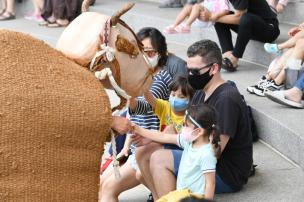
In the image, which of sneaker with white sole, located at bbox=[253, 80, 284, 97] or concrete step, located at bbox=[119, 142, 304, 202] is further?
sneaker with white sole, located at bbox=[253, 80, 284, 97]

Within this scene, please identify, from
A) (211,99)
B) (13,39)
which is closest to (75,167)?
(13,39)

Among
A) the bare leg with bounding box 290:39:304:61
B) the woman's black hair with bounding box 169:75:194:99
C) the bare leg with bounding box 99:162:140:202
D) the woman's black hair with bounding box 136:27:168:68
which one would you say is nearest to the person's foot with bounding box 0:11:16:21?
the bare leg with bounding box 290:39:304:61

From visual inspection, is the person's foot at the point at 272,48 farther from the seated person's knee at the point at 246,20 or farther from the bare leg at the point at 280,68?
the seated person's knee at the point at 246,20

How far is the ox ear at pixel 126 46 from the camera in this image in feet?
7.17

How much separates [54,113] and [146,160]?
67.8 inches

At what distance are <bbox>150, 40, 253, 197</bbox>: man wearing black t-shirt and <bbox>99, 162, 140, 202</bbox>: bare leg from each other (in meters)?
0.38

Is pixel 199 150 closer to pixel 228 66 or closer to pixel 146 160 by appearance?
pixel 146 160

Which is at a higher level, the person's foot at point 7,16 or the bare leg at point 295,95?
the bare leg at point 295,95

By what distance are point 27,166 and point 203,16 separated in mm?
4740

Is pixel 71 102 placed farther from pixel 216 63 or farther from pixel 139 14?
pixel 139 14

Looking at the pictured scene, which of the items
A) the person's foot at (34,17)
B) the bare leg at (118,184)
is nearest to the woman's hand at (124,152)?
the bare leg at (118,184)

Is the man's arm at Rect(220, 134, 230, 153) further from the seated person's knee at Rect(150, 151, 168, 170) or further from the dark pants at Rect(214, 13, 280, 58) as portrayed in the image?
the dark pants at Rect(214, 13, 280, 58)

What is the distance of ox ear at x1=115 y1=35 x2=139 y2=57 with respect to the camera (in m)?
2.19

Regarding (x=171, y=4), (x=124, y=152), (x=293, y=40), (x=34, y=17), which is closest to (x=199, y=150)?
(x=124, y=152)
